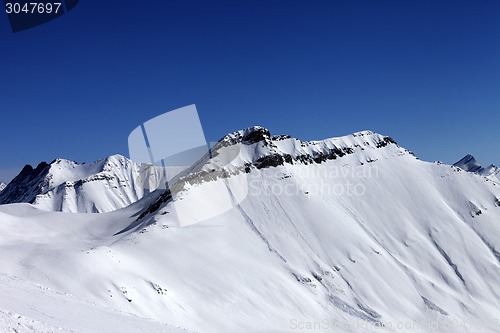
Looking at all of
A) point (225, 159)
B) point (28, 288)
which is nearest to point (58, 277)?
point (28, 288)

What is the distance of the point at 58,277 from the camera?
56000mm

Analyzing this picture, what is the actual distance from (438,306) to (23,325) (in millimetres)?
92686

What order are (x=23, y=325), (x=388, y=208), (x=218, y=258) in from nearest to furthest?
(x=23, y=325)
(x=218, y=258)
(x=388, y=208)

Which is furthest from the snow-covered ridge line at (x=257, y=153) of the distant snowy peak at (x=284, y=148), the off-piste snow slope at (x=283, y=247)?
the off-piste snow slope at (x=283, y=247)

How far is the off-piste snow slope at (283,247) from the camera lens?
6062 centimetres

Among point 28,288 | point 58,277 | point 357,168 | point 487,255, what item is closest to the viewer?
point 28,288

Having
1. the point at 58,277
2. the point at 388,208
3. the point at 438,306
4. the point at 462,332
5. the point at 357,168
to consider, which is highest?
the point at 357,168

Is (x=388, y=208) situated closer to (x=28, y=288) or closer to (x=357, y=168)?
(x=357, y=168)

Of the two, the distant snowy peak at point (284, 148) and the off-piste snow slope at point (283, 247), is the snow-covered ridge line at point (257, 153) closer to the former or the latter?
the distant snowy peak at point (284, 148)

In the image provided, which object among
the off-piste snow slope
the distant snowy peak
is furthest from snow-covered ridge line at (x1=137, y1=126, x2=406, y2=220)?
the off-piste snow slope

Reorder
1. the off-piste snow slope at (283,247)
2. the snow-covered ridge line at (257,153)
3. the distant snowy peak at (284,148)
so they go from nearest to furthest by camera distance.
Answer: the off-piste snow slope at (283,247) → the snow-covered ridge line at (257,153) → the distant snowy peak at (284,148)

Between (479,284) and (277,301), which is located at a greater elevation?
(277,301)

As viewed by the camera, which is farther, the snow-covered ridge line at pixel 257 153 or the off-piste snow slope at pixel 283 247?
the snow-covered ridge line at pixel 257 153

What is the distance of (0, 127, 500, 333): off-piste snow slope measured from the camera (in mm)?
60625
